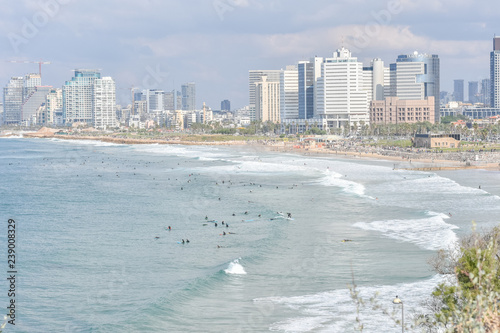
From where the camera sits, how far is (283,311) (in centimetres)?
2952

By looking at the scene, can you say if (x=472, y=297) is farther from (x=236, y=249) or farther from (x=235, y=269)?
(x=236, y=249)

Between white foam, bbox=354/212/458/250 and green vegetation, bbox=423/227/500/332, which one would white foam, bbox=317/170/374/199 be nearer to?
white foam, bbox=354/212/458/250

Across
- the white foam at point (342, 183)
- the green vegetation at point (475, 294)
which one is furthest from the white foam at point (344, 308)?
the white foam at point (342, 183)

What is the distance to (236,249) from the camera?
143 ft

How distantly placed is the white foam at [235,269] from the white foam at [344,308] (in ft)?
18.0

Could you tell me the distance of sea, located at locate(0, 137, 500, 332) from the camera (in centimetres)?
2956

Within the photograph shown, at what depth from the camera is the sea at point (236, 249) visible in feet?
97.0

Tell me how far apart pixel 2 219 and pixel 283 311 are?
3983cm

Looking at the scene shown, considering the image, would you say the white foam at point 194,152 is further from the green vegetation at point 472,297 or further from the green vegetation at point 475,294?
the green vegetation at point 475,294

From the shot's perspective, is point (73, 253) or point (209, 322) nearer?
point (209, 322)

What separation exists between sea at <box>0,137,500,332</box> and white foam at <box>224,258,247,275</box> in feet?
0.21

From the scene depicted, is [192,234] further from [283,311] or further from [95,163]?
[95,163]

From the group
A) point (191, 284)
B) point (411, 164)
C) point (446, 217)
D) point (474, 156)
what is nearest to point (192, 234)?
point (191, 284)

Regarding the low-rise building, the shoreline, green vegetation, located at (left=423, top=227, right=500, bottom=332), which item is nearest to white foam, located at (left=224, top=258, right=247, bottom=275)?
green vegetation, located at (left=423, top=227, right=500, bottom=332)
